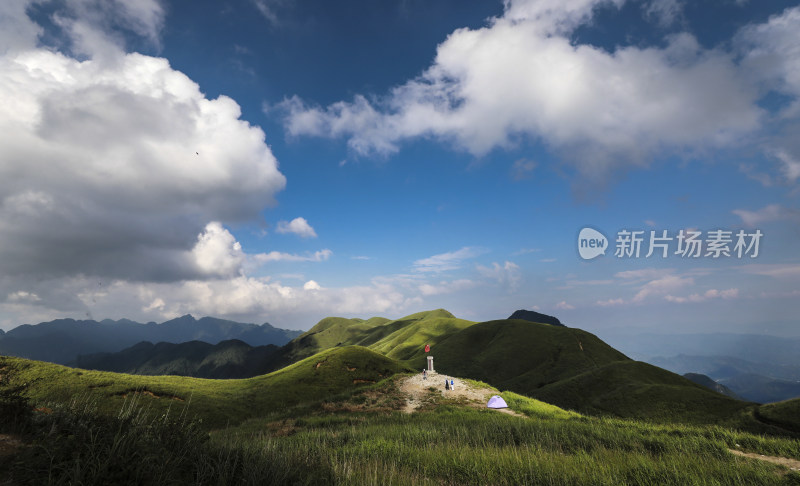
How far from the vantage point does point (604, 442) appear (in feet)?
49.7

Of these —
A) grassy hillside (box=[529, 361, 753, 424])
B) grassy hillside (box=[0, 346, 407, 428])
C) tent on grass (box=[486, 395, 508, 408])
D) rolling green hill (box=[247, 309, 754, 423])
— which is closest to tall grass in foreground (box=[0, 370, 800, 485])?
tent on grass (box=[486, 395, 508, 408])

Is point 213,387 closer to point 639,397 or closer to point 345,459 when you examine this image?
point 345,459

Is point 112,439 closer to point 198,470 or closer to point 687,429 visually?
point 198,470

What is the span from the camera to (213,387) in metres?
51.0

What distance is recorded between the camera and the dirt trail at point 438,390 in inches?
1239

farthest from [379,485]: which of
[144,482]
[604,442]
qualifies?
[604,442]

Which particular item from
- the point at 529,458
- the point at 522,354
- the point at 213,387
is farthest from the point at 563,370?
the point at 529,458

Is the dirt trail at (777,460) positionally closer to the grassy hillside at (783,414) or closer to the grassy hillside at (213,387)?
the grassy hillside at (213,387)

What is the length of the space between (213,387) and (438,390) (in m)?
38.6

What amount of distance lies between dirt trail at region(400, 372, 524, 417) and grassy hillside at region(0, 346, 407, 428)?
16.8 meters

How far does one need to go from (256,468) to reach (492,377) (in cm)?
11100

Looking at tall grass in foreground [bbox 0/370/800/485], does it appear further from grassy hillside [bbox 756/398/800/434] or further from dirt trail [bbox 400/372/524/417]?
grassy hillside [bbox 756/398/800/434]

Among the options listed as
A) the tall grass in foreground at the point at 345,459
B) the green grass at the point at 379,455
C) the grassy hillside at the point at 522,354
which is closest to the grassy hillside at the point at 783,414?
the green grass at the point at 379,455

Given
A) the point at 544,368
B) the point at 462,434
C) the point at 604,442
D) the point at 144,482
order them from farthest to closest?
the point at 544,368
the point at 462,434
the point at 604,442
the point at 144,482
